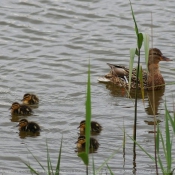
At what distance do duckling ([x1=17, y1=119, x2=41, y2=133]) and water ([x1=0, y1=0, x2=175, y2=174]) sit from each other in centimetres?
8

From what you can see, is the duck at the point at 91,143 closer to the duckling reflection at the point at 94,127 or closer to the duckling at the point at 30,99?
the duckling reflection at the point at 94,127

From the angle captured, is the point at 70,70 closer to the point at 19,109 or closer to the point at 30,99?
the point at 30,99

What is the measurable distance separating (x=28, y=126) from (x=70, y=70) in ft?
7.84

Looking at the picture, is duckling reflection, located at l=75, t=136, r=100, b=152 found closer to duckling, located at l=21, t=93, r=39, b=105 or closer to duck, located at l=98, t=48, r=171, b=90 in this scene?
duckling, located at l=21, t=93, r=39, b=105

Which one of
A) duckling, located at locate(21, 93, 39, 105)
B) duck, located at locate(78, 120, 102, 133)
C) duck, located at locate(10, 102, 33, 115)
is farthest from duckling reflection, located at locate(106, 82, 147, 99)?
duck, located at locate(78, 120, 102, 133)

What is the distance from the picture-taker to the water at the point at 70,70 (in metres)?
6.90

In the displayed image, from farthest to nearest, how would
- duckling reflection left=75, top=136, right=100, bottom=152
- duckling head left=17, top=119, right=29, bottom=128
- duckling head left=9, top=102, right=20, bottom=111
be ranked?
duckling head left=9, top=102, right=20, bottom=111 → duckling head left=17, top=119, right=29, bottom=128 → duckling reflection left=75, top=136, right=100, bottom=152

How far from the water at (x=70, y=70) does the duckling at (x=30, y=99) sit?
0.31 feet

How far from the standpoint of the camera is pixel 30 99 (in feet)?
27.0

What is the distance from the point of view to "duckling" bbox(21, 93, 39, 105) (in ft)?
26.9

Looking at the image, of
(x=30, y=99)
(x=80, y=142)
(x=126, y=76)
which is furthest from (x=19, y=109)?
(x=126, y=76)

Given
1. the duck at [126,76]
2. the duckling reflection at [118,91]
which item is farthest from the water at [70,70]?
the duck at [126,76]

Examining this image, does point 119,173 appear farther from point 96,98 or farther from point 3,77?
point 3,77

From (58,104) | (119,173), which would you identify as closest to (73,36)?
(58,104)
